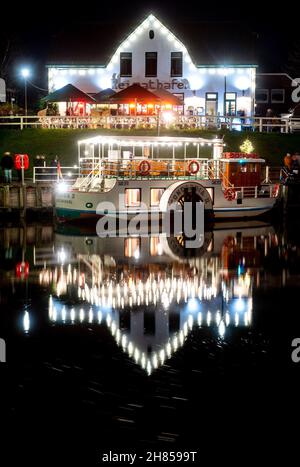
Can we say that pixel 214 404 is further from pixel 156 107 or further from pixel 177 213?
pixel 156 107

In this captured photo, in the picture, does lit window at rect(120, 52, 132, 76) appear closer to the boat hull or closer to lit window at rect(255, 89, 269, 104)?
the boat hull

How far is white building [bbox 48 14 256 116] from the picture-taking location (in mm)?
49438

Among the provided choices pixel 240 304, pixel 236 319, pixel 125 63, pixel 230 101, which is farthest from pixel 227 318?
pixel 125 63

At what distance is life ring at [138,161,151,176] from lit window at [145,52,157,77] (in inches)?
728

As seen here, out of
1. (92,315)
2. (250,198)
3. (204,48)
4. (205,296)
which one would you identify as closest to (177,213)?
(250,198)

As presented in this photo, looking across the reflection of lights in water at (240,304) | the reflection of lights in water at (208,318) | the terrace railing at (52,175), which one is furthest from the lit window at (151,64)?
the reflection of lights in water at (208,318)

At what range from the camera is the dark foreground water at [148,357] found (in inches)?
422

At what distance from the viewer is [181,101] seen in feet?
153

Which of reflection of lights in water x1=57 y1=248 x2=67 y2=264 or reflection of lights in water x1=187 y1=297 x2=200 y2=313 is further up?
reflection of lights in water x1=57 y1=248 x2=67 y2=264

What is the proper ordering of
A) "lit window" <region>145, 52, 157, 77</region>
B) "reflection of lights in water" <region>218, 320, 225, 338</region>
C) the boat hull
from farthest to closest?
"lit window" <region>145, 52, 157, 77</region>, the boat hull, "reflection of lights in water" <region>218, 320, 225, 338</region>

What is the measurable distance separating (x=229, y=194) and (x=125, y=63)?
1850 cm

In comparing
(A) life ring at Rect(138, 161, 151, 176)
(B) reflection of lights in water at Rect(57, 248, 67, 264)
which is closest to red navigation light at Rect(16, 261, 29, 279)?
(B) reflection of lights in water at Rect(57, 248, 67, 264)

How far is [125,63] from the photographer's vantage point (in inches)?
1967

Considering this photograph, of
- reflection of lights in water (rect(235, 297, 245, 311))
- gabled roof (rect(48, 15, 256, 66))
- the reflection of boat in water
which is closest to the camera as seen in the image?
the reflection of boat in water
